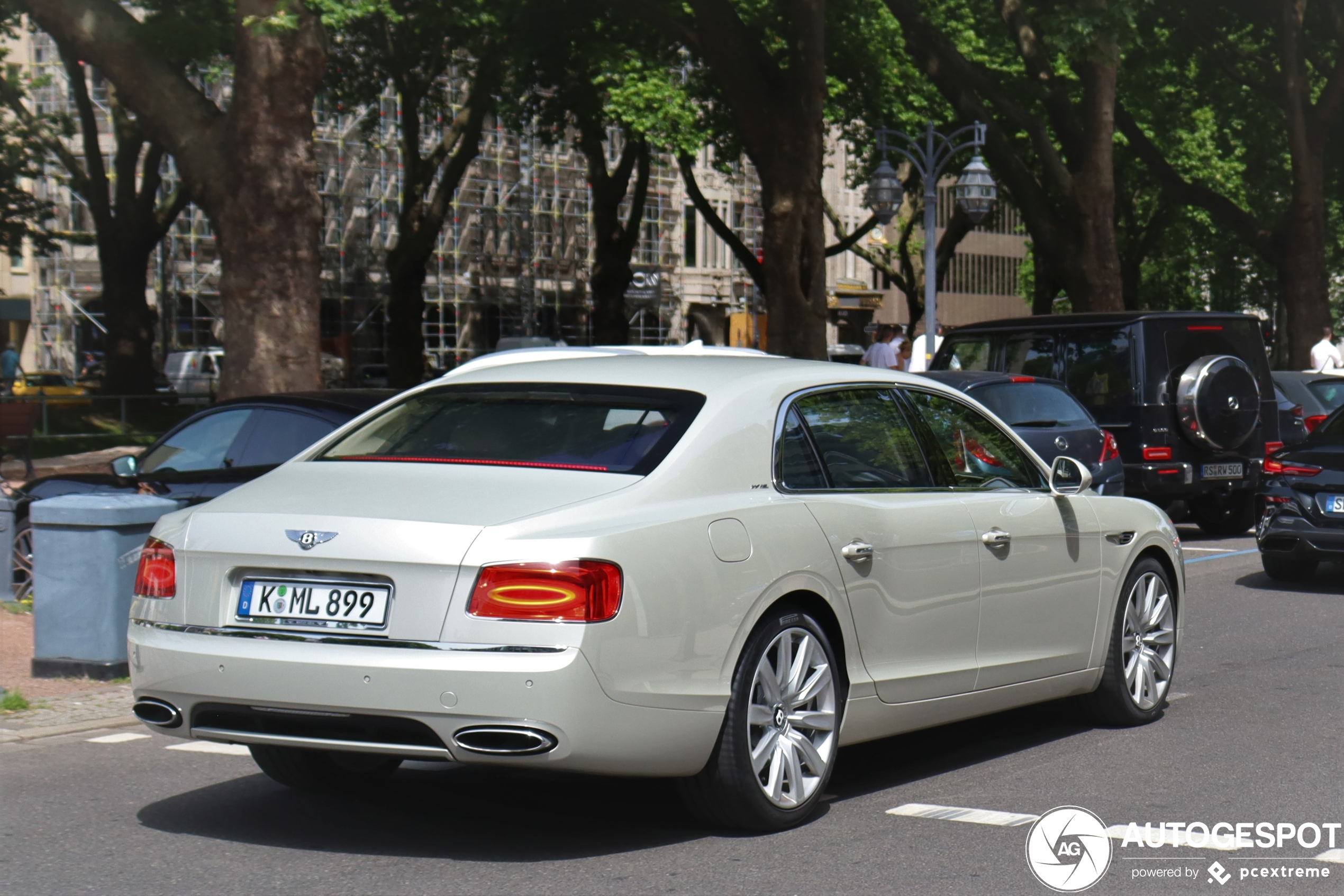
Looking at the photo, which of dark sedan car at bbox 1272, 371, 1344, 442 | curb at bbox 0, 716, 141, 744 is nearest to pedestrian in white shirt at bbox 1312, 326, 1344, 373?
dark sedan car at bbox 1272, 371, 1344, 442

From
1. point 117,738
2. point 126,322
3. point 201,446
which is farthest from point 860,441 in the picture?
point 126,322

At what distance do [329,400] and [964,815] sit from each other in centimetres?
522

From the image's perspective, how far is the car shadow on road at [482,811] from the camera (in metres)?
5.56

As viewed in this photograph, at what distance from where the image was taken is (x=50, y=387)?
4425 centimetres

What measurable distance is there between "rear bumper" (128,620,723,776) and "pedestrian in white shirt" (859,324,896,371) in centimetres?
2265

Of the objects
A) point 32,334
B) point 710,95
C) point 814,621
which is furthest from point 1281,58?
point 32,334

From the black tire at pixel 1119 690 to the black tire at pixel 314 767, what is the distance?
299 cm

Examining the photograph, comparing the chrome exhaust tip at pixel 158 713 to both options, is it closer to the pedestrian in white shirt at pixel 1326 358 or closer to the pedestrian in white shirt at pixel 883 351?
the pedestrian in white shirt at pixel 883 351

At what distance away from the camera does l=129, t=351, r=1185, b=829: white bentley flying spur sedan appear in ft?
16.5

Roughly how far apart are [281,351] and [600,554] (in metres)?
10.0

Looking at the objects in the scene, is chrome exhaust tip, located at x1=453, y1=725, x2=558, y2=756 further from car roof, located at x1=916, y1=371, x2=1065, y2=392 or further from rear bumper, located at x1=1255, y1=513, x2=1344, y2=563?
car roof, located at x1=916, y1=371, x2=1065, y2=392

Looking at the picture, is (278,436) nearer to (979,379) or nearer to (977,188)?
(979,379)

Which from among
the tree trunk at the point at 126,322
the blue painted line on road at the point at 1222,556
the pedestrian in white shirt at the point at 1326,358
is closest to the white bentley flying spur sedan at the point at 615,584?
the blue painted line on road at the point at 1222,556

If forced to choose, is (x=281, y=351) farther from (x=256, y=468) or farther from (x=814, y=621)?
(x=814, y=621)
